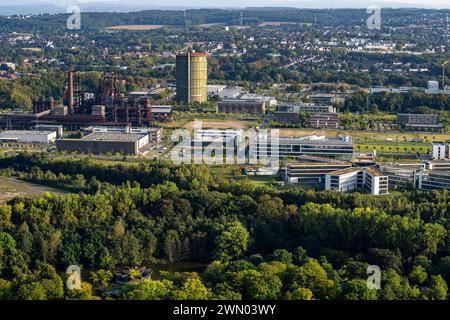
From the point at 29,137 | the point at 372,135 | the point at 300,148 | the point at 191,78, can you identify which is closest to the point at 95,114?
the point at 29,137

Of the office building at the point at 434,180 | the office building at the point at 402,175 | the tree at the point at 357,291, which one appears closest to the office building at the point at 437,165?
the office building at the point at 402,175

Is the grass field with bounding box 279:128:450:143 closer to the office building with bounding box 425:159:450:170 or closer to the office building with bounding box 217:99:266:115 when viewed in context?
the office building with bounding box 217:99:266:115

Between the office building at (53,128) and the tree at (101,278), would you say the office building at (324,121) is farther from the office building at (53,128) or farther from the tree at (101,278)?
the tree at (101,278)

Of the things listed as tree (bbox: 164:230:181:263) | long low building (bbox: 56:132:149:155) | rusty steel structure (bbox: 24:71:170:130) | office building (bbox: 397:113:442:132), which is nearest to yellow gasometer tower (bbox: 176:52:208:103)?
rusty steel structure (bbox: 24:71:170:130)

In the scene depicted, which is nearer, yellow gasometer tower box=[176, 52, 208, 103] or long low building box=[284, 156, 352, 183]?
long low building box=[284, 156, 352, 183]

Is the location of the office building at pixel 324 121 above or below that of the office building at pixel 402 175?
above
